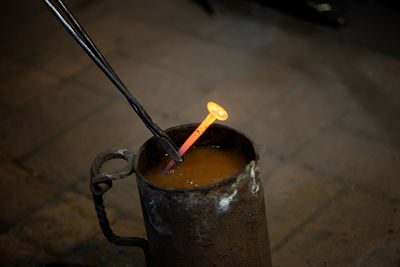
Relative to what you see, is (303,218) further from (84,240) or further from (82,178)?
(82,178)

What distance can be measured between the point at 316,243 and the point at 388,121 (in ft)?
3.95

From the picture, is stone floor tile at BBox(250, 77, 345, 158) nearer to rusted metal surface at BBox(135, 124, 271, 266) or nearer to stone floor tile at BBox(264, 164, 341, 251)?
stone floor tile at BBox(264, 164, 341, 251)

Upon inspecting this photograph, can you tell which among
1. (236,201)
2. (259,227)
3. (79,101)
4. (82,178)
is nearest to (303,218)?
(259,227)

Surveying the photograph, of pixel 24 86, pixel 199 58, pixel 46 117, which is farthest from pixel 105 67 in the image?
pixel 24 86

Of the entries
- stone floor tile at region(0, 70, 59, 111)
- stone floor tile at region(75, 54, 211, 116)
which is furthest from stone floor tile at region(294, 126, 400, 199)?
stone floor tile at region(0, 70, 59, 111)

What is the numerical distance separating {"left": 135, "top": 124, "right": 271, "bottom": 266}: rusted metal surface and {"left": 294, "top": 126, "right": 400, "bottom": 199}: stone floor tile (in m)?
1.17

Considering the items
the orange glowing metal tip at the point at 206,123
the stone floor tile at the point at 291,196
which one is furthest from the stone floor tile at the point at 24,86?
the orange glowing metal tip at the point at 206,123

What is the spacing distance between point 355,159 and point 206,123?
1580 mm

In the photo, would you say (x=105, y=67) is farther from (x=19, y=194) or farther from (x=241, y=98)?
(x=241, y=98)

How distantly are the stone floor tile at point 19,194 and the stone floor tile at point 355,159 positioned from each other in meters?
1.64

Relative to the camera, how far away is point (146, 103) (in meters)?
3.72

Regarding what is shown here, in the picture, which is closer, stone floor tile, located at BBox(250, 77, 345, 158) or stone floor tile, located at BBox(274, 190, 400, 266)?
stone floor tile, located at BBox(274, 190, 400, 266)

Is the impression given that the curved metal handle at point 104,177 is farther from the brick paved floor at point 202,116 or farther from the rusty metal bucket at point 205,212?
the brick paved floor at point 202,116

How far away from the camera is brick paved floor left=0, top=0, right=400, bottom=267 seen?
257 centimetres
